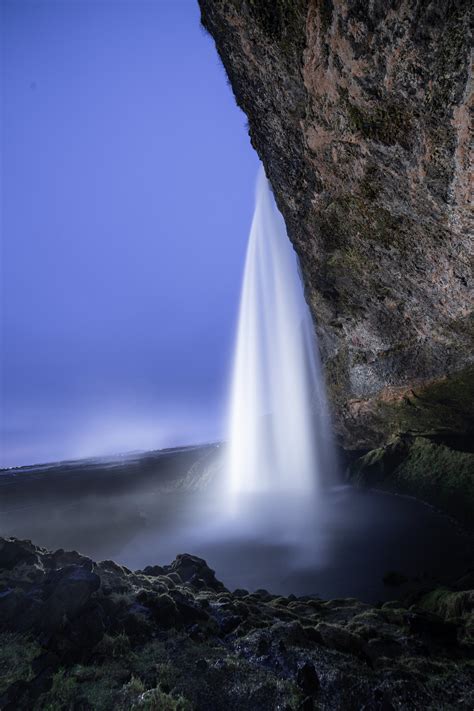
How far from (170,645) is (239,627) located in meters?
1.79

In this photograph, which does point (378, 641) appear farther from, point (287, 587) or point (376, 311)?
point (376, 311)

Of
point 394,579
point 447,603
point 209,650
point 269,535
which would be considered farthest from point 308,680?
point 269,535

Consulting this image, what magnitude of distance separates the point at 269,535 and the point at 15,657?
775 inches

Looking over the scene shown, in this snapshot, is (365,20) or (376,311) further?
(376,311)

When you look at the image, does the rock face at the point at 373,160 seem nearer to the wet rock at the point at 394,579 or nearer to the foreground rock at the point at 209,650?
the wet rock at the point at 394,579

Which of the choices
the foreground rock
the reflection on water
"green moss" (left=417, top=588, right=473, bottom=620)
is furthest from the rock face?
the foreground rock

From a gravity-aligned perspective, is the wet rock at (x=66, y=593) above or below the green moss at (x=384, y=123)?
below

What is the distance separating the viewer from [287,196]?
12812mm

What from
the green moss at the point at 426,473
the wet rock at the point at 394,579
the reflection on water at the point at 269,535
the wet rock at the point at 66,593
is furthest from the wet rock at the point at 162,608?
the green moss at the point at 426,473

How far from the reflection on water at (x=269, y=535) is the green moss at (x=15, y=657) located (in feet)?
36.9

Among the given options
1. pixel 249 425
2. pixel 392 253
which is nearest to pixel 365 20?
pixel 392 253

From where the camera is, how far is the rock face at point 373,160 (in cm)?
701

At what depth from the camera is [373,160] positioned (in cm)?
912

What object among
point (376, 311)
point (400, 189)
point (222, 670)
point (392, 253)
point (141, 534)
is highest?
point (400, 189)
